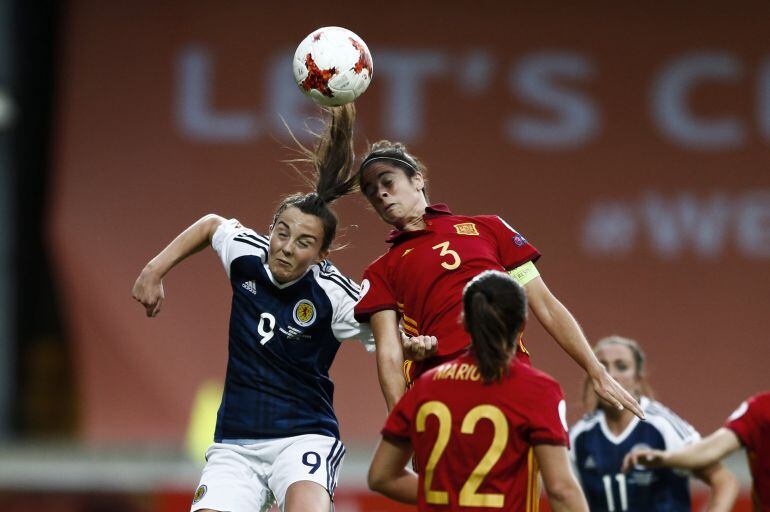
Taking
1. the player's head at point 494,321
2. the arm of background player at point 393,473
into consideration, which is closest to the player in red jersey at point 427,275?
the arm of background player at point 393,473

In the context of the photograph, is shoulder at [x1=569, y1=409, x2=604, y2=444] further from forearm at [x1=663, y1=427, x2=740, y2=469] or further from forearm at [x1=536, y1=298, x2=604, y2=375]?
forearm at [x1=536, y1=298, x2=604, y2=375]

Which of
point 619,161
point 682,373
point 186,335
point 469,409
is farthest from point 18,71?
point 469,409

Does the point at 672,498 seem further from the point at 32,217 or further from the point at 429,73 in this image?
the point at 32,217

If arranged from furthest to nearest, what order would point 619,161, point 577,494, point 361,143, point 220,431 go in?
point 619,161
point 361,143
point 220,431
point 577,494

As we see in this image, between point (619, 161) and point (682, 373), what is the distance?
1.79 m

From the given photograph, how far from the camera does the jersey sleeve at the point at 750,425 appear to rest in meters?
4.94

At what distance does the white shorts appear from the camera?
4.44 m

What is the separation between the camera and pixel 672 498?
18.2 ft

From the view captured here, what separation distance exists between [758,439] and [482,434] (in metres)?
1.87

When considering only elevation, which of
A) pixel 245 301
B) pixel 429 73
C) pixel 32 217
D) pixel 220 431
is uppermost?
pixel 429 73

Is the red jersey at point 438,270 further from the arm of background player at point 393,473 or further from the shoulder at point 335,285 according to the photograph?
the arm of background player at point 393,473

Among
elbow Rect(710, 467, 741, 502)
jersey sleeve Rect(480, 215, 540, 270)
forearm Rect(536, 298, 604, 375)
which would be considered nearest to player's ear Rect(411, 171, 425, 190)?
jersey sleeve Rect(480, 215, 540, 270)

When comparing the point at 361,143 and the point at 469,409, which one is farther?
the point at 361,143

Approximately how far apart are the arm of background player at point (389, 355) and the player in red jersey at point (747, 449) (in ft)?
4.32
